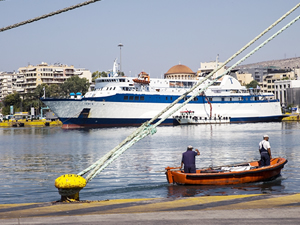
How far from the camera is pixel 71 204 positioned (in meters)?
11.2

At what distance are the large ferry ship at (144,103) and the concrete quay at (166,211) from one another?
59.4 metres

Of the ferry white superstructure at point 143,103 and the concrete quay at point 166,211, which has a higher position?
the ferry white superstructure at point 143,103

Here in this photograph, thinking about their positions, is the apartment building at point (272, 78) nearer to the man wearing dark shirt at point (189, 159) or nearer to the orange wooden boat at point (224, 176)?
the orange wooden boat at point (224, 176)

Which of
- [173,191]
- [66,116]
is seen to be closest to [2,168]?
[173,191]

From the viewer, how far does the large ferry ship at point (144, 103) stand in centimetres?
7069

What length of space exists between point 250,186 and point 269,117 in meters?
73.7

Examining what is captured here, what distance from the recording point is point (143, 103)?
74.9 m

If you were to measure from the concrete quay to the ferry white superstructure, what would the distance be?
195 feet

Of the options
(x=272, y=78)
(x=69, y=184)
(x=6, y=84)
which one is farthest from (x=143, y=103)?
(x=6, y=84)

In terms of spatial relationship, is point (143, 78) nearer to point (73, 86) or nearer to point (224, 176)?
point (73, 86)

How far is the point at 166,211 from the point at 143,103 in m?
64.9

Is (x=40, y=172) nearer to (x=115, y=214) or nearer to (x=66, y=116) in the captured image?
(x=115, y=214)

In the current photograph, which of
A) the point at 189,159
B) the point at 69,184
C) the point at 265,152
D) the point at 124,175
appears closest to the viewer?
the point at 69,184

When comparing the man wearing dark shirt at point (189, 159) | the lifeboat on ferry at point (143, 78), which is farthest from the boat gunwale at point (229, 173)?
the lifeboat on ferry at point (143, 78)
